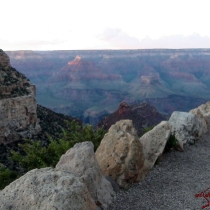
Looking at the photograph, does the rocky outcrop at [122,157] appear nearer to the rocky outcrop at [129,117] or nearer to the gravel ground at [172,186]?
the gravel ground at [172,186]

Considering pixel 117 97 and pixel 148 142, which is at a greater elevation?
pixel 148 142

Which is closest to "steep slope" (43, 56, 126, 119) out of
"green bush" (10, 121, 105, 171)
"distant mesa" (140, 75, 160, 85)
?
"distant mesa" (140, 75, 160, 85)

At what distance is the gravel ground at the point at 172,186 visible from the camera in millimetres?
7266

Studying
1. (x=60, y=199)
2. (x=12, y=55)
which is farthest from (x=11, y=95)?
(x=12, y=55)

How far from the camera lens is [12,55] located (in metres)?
190

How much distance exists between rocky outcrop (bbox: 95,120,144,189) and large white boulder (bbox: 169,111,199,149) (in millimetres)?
4576

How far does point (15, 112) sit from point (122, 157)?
24.5 m

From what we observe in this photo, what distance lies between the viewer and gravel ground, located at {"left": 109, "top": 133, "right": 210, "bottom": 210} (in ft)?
23.8

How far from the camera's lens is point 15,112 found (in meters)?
31.2

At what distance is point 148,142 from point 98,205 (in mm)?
4616

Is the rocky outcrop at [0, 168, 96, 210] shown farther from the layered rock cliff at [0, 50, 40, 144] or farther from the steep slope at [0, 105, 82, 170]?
the layered rock cliff at [0, 50, 40, 144]

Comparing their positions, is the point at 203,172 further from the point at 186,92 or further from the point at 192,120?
the point at 186,92

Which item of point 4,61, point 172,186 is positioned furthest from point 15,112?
point 172,186

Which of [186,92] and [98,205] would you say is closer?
[98,205]
